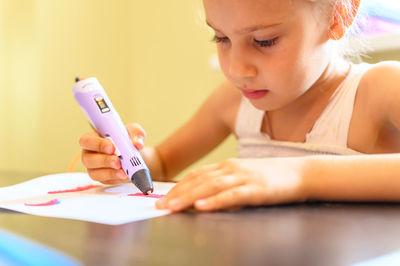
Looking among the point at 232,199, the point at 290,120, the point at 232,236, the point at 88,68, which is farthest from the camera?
the point at 88,68

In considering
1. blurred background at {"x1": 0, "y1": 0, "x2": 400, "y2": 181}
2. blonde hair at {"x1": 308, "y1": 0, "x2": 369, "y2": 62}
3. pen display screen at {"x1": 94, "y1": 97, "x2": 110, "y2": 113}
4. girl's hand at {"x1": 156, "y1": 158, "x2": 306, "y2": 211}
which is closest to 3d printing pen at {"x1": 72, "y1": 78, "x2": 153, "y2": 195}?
pen display screen at {"x1": 94, "y1": 97, "x2": 110, "y2": 113}

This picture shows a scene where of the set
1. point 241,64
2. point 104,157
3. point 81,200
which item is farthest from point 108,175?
point 241,64

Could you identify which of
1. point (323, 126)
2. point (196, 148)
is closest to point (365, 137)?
point (323, 126)

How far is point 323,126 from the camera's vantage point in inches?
31.0

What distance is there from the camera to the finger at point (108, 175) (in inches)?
24.2

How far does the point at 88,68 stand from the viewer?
159 cm

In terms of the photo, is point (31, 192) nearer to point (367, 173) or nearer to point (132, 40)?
point (367, 173)

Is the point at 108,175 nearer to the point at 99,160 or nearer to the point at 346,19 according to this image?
the point at 99,160

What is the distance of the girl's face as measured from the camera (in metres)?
0.60

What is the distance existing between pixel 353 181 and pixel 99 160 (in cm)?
33

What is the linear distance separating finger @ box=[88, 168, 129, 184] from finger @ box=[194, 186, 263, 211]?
0.70 feet

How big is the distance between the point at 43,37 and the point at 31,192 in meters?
0.98

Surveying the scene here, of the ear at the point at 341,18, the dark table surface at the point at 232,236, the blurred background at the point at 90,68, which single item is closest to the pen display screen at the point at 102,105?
the dark table surface at the point at 232,236

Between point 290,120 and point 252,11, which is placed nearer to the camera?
point 252,11
